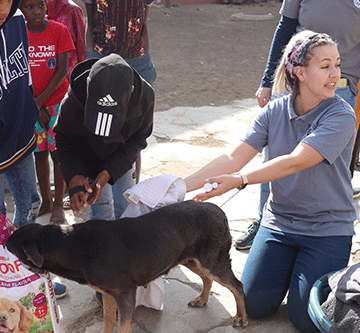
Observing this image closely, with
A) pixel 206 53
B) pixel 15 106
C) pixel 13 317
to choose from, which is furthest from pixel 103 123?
pixel 206 53

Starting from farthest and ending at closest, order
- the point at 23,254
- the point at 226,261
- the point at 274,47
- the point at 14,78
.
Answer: the point at 274,47, the point at 226,261, the point at 14,78, the point at 23,254

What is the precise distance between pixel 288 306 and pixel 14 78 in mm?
2137

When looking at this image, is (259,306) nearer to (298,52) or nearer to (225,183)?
(225,183)

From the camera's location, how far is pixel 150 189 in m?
2.87

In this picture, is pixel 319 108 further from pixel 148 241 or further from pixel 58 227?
pixel 58 227

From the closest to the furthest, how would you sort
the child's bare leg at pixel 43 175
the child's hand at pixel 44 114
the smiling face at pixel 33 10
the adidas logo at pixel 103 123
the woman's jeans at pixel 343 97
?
the adidas logo at pixel 103 123 < the woman's jeans at pixel 343 97 < the smiling face at pixel 33 10 < the child's hand at pixel 44 114 < the child's bare leg at pixel 43 175

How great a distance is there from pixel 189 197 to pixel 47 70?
1723 millimetres

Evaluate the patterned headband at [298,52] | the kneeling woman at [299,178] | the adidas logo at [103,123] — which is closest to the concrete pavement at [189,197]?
the kneeling woman at [299,178]

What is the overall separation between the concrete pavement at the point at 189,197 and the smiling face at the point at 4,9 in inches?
71.3

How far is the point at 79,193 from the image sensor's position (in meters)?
2.81

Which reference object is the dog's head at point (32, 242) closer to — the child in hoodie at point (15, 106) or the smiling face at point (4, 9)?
the child in hoodie at point (15, 106)

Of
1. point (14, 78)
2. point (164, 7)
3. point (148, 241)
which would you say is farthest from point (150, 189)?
point (164, 7)

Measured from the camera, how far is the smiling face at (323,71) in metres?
2.82

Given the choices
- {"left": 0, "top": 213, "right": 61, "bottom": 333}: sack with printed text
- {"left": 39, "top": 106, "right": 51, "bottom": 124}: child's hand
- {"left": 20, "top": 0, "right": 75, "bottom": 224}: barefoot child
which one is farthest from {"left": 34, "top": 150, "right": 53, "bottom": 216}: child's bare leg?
{"left": 0, "top": 213, "right": 61, "bottom": 333}: sack with printed text
